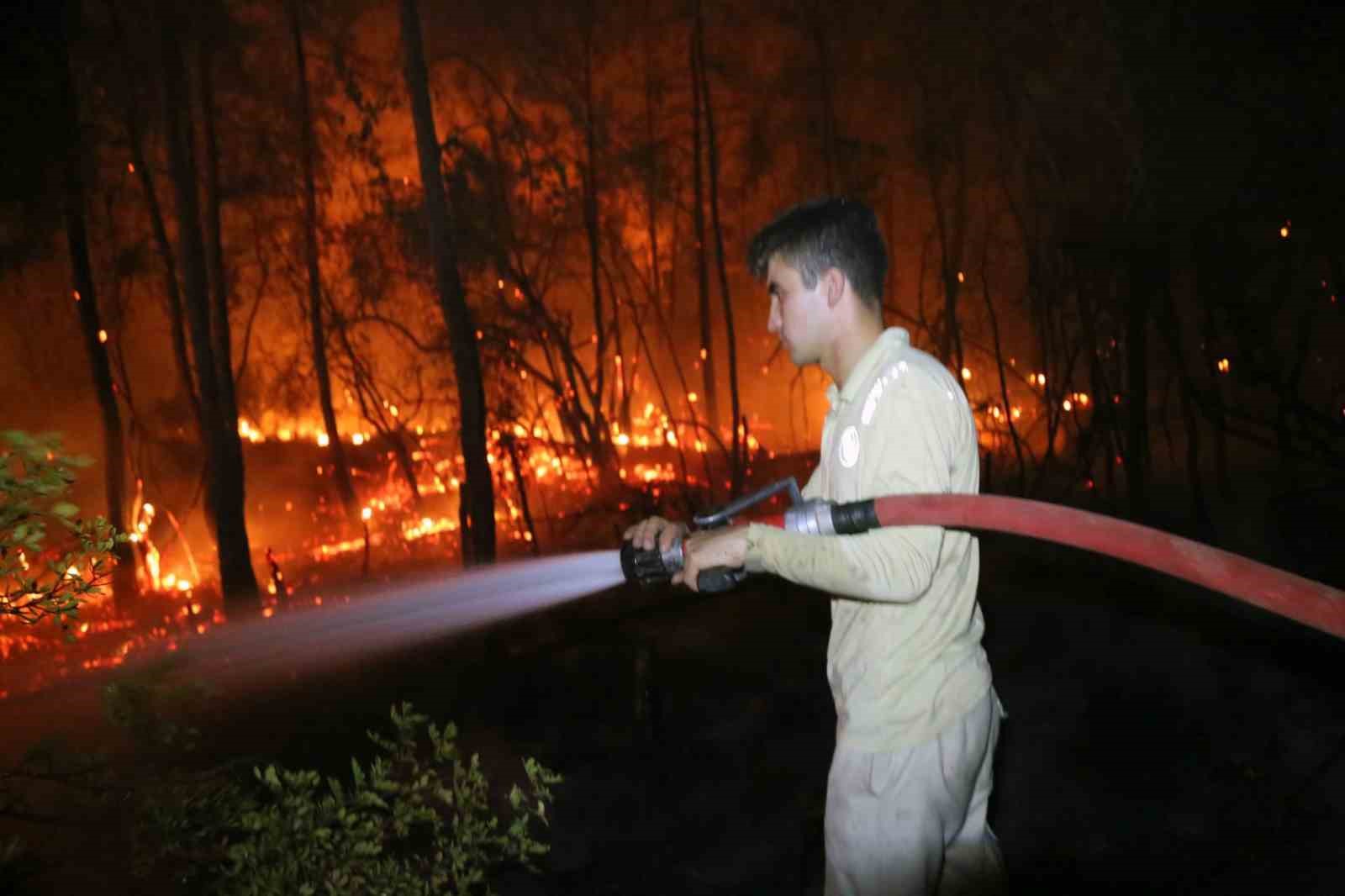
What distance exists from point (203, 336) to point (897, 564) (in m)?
12.9

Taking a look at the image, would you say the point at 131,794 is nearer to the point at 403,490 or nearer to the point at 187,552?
the point at 403,490

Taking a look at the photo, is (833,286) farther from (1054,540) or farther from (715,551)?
(1054,540)

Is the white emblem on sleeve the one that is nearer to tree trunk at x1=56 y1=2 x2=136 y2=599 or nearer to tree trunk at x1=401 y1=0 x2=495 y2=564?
tree trunk at x1=401 y1=0 x2=495 y2=564

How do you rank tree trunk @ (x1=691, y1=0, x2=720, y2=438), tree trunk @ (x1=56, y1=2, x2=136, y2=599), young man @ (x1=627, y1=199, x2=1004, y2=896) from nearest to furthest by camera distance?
young man @ (x1=627, y1=199, x2=1004, y2=896), tree trunk @ (x1=56, y1=2, x2=136, y2=599), tree trunk @ (x1=691, y1=0, x2=720, y2=438)

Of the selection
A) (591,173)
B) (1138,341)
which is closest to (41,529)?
(1138,341)

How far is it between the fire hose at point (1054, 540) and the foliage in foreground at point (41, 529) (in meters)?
1.52

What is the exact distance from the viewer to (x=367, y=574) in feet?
59.1

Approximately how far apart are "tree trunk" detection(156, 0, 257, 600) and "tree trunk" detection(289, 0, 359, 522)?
590 cm

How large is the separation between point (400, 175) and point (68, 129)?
320 inches

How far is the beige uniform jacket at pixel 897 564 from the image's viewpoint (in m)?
2.41

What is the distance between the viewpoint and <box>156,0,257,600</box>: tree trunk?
1270 centimetres

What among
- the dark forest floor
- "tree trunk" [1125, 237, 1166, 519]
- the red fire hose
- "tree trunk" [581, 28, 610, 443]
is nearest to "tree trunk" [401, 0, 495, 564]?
the dark forest floor

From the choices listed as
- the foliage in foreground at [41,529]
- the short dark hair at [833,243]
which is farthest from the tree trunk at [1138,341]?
the foliage in foreground at [41,529]

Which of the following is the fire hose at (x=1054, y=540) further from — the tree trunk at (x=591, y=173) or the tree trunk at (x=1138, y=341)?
the tree trunk at (x=591, y=173)
